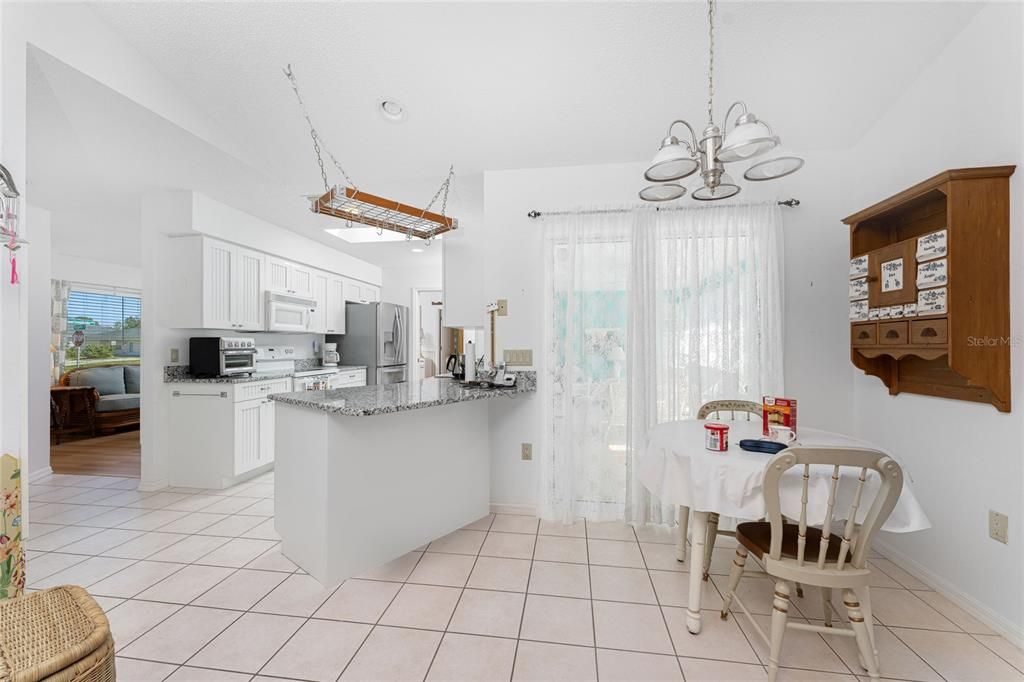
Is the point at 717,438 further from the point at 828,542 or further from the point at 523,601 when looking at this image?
the point at 523,601

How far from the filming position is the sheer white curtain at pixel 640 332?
275 cm

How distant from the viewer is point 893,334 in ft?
6.75

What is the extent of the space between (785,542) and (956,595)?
0.98 meters

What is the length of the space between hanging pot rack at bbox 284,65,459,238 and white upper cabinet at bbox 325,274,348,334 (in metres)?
2.83

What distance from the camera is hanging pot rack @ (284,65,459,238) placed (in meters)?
2.14

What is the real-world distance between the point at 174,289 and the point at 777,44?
451 cm

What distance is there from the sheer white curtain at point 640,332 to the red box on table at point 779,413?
84cm

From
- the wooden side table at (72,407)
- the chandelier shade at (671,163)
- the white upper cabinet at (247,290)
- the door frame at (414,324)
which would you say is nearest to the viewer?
the chandelier shade at (671,163)

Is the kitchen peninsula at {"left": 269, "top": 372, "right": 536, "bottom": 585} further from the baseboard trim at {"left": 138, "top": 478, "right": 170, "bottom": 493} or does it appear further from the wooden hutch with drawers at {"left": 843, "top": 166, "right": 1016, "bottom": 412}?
the wooden hutch with drawers at {"left": 843, "top": 166, "right": 1016, "bottom": 412}

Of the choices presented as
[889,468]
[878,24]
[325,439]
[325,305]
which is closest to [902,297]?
[889,468]

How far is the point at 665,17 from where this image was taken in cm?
196

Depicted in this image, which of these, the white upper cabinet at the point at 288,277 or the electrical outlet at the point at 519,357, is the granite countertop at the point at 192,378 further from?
the electrical outlet at the point at 519,357

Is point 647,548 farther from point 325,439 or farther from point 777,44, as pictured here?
point 777,44

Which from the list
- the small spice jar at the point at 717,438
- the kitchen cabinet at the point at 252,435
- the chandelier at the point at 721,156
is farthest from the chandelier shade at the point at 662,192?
the kitchen cabinet at the point at 252,435
